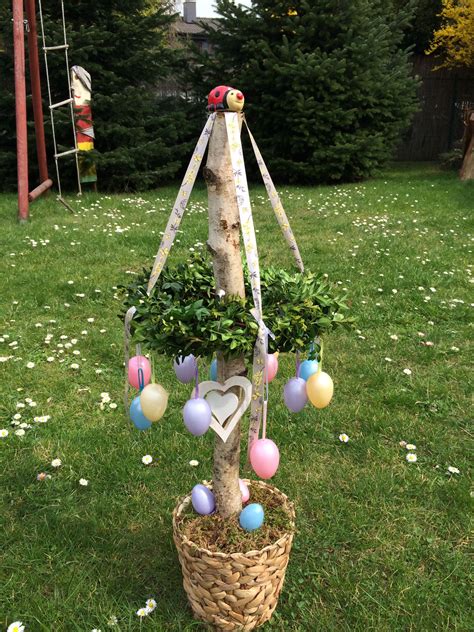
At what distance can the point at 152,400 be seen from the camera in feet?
5.80

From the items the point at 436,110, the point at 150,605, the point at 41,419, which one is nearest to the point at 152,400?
the point at 150,605

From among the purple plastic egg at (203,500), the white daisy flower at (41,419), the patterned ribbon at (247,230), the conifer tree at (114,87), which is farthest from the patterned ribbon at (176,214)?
the conifer tree at (114,87)

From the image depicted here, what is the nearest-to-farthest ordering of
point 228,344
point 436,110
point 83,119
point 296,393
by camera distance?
1. point 228,344
2. point 296,393
3. point 83,119
4. point 436,110

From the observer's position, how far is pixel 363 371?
3793 millimetres

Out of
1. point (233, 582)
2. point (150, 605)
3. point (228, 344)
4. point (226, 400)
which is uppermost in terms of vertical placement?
point (228, 344)

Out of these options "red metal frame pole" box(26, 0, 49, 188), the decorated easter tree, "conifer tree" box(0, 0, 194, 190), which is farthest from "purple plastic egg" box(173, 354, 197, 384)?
"conifer tree" box(0, 0, 194, 190)

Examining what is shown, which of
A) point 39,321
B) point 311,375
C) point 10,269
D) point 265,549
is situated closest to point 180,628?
point 265,549

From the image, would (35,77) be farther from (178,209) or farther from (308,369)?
(308,369)

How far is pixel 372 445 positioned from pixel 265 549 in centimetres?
134

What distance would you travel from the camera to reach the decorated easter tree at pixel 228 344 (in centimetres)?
165

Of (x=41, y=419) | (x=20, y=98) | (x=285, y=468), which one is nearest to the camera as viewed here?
(x=285, y=468)

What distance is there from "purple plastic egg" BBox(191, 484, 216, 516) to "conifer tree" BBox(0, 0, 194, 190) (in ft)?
26.1

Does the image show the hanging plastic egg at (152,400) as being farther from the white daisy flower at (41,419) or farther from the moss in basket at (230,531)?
the white daisy flower at (41,419)

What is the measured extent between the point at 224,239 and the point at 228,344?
13.6 inches
